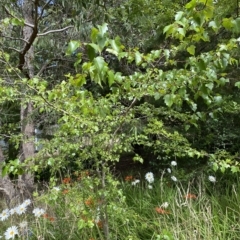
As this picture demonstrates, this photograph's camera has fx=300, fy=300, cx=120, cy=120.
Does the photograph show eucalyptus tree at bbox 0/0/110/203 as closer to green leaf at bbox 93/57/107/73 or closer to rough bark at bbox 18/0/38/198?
rough bark at bbox 18/0/38/198

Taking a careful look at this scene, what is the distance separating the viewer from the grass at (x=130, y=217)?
2.08m

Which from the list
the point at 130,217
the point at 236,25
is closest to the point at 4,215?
the point at 130,217

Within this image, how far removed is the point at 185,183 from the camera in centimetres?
391

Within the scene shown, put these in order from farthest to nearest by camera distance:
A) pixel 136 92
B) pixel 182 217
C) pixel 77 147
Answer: pixel 182 217 → pixel 77 147 → pixel 136 92

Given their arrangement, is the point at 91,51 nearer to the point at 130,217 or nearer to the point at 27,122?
the point at 130,217

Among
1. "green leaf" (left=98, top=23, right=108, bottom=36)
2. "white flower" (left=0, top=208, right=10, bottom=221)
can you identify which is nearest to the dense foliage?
"green leaf" (left=98, top=23, right=108, bottom=36)

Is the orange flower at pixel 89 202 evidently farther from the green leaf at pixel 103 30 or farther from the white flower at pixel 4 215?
the green leaf at pixel 103 30

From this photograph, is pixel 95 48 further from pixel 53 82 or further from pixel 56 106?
pixel 53 82

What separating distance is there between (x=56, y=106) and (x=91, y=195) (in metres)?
0.75

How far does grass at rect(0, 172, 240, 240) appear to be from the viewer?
6.82 ft

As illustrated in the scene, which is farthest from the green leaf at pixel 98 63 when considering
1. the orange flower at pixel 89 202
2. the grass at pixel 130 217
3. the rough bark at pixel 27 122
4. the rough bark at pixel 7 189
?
the rough bark at pixel 7 189

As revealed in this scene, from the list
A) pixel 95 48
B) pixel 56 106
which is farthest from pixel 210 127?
pixel 95 48

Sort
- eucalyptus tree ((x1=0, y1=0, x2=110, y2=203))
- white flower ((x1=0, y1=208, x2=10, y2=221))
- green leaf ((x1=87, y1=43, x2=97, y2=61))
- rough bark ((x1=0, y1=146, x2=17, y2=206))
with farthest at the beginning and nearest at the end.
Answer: rough bark ((x1=0, y1=146, x2=17, y2=206)) → eucalyptus tree ((x1=0, y1=0, x2=110, y2=203)) → white flower ((x1=0, y1=208, x2=10, y2=221)) → green leaf ((x1=87, y1=43, x2=97, y2=61))

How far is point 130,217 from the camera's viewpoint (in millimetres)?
2379
